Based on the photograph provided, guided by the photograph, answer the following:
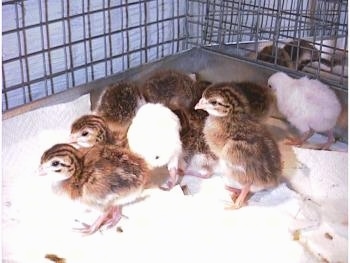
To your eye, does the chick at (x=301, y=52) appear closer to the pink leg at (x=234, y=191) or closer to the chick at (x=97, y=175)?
the pink leg at (x=234, y=191)

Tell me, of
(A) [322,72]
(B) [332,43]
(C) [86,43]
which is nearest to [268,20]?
(B) [332,43]

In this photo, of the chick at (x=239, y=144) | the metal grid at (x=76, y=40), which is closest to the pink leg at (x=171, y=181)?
the chick at (x=239, y=144)

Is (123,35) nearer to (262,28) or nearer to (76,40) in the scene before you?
(76,40)

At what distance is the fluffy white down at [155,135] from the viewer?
1.28m

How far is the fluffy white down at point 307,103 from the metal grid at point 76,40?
0.50 m

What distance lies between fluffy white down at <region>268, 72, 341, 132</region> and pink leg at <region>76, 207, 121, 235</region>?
0.60 m

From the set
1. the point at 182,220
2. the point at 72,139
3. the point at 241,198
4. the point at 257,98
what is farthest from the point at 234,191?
the point at 72,139

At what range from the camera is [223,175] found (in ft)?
4.70

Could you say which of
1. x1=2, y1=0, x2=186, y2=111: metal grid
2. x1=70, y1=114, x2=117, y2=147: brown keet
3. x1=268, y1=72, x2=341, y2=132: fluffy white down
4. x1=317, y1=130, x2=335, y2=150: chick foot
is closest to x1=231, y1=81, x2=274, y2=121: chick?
x1=268, y1=72, x2=341, y2=132: fluffy white down

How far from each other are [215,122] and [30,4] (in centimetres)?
60

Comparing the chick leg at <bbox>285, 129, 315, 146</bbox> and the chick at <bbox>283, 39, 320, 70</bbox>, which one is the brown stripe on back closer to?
the chick leg at <bbox>285, 129, 315, 146</bbox>

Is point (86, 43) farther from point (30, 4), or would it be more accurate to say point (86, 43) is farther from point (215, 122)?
point (215, 122)

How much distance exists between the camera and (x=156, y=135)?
1288 mm

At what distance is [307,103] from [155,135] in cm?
49
